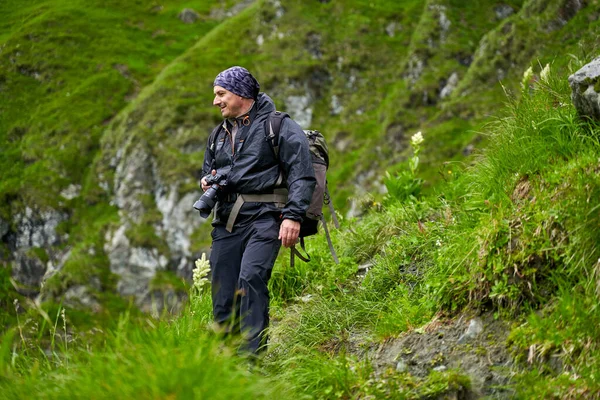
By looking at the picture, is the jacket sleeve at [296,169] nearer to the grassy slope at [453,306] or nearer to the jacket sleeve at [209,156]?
the jacket sleeve at [209,156]

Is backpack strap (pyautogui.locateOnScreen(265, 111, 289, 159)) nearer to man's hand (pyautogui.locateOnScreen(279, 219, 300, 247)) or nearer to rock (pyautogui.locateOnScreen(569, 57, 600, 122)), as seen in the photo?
man's hand (pyautogui.locateOnScreen(279, 219, 300, 247))

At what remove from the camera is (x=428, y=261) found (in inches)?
274

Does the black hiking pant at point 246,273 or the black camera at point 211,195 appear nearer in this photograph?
the black hiking pant at point 246,273

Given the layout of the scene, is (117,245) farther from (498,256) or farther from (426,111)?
(498,256)

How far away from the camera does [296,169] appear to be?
636cm

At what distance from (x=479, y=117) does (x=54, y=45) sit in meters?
87.8

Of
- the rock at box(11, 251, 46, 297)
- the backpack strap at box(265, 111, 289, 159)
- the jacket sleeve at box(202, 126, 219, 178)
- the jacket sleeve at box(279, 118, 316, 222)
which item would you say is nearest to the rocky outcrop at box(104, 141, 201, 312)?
the rock at box(11, 251, 46, 297)

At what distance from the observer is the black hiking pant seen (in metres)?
5.95

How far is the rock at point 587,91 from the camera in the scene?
5.62 meters

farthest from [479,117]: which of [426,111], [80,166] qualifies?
[80,166]

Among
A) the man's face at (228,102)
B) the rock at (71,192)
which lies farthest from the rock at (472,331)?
the rock at (71,192)

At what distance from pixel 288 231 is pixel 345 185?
6545 cm

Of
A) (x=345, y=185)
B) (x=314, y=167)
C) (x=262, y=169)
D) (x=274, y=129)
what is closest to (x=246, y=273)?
(x=262, y=169)

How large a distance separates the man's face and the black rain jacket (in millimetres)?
118
